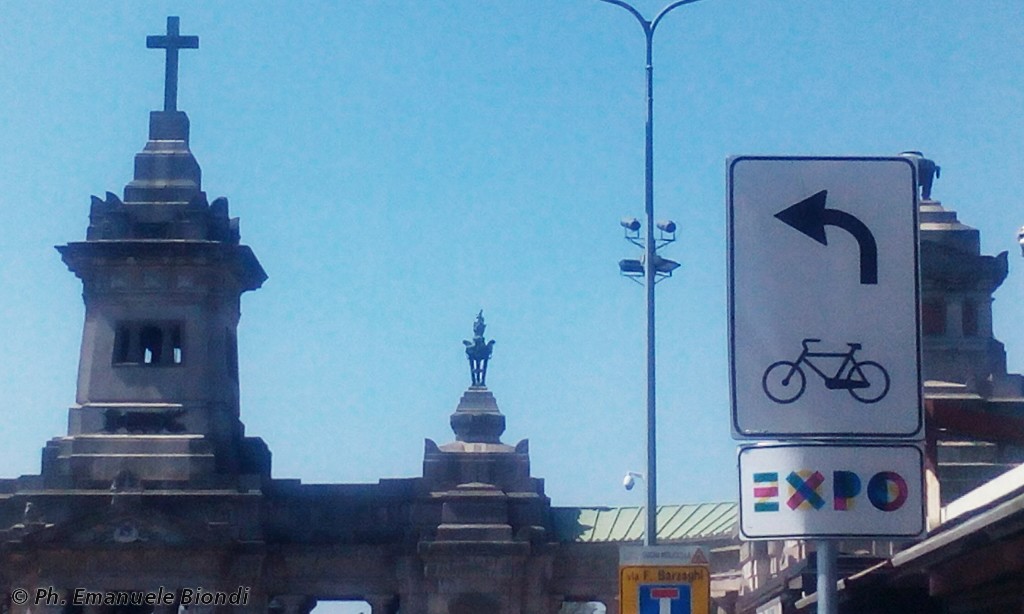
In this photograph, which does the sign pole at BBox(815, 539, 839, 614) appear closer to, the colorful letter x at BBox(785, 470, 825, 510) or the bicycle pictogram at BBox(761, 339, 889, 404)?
the colorful letter x at BBox(785, 470, 825, 510)

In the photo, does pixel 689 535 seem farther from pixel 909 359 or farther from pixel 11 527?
pixel 909 359

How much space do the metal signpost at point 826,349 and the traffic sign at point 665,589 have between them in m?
11.5

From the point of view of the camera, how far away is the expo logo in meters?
6.49

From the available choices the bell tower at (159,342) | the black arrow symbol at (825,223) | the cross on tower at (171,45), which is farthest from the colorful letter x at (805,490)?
the cross on tower at (171,45)

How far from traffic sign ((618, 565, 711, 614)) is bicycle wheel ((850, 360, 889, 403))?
11.7m

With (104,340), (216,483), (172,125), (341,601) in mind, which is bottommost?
(341,601)

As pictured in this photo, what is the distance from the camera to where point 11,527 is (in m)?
51.8

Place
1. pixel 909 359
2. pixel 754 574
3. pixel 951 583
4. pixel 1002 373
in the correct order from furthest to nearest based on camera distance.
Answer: pixel 1002 373 → pixel 754 574 → pixel 951 583 → pixel 909 359

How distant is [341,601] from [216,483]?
5.49m

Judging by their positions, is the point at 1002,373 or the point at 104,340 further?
the point at 104,340

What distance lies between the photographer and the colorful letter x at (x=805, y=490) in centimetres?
648

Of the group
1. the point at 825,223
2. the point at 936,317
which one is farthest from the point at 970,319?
the point at 825,223

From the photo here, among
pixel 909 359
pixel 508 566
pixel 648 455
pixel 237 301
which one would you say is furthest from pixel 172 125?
pixel 909 359

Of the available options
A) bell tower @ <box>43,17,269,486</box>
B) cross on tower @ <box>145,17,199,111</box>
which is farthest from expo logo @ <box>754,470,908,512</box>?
cross on tower @ <box>145,17,199,111</box>
